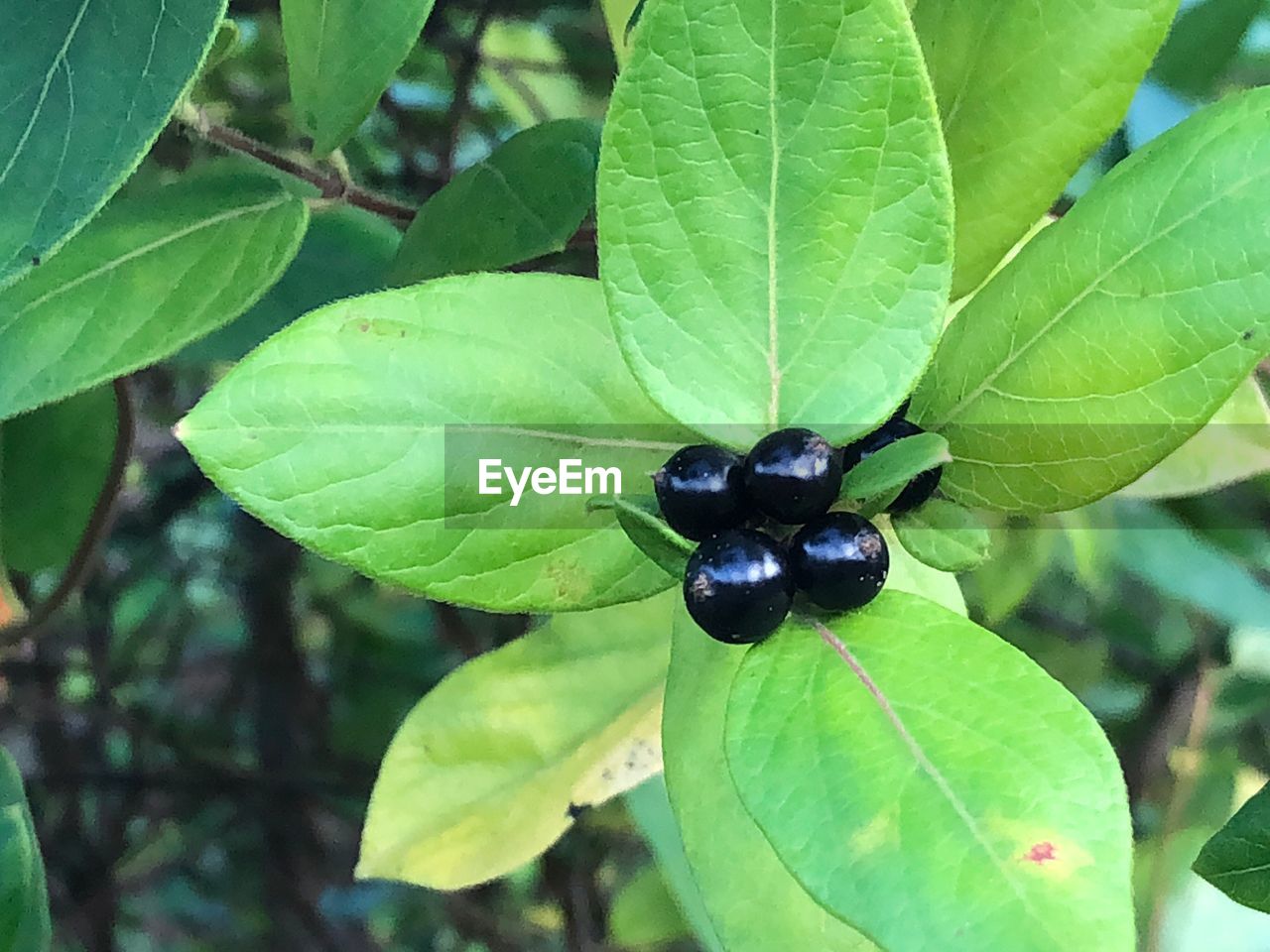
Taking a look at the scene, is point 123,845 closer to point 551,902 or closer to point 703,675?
point 551,902

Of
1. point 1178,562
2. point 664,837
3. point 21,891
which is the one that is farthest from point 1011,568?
point 21,891

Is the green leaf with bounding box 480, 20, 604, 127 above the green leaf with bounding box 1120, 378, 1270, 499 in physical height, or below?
above

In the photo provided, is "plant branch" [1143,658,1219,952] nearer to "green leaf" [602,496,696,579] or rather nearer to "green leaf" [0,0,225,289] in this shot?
"green leaf" [602,496,696,579]

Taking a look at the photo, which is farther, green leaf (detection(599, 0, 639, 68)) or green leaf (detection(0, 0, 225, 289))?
green leaf (detection(599, 0, 639, 68))

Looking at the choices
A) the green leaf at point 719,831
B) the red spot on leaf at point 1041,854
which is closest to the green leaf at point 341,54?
the green leaf at point 719,831

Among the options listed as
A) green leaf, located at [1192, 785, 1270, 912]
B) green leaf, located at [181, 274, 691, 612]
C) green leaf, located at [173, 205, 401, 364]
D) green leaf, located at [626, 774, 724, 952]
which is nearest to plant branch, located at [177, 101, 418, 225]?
green leaf, located at [173, 205, 401, 364]

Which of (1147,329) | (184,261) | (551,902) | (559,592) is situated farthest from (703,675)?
(551,902)

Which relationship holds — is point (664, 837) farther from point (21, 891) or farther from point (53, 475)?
point (53, 475)
